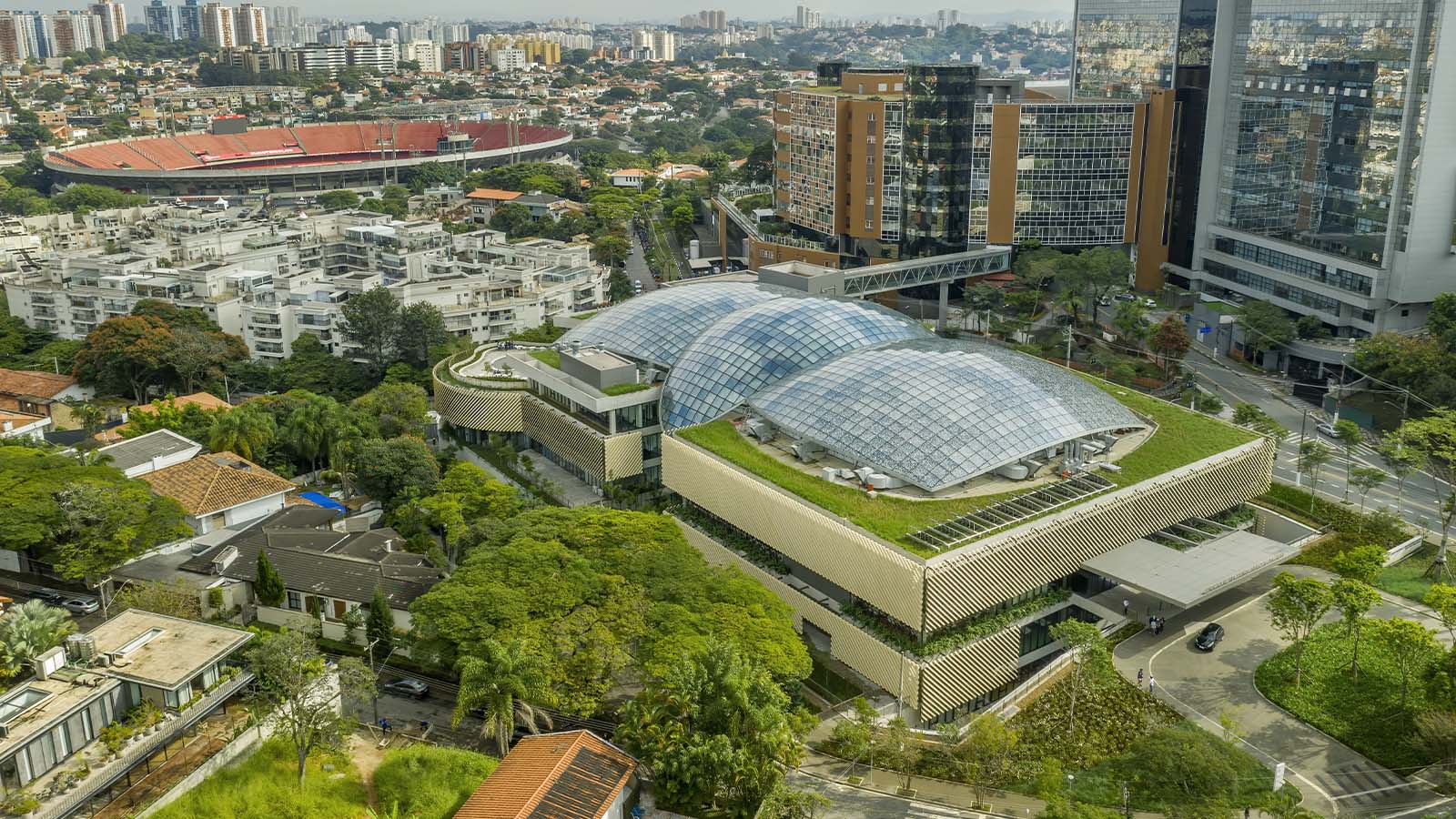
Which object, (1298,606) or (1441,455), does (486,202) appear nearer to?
(1441,455)

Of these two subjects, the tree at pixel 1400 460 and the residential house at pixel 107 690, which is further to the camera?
the tree at pixel 1400 460

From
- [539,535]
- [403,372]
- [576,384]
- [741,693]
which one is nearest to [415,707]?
[539,535]

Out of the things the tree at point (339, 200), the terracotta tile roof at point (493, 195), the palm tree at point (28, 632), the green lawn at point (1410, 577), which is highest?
the terracotta tile roof at point (493, 195)

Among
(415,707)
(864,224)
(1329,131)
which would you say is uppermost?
(1329,131)

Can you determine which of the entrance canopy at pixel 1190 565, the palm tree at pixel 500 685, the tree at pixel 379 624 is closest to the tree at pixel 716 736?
the palm tree at pixel 500 685

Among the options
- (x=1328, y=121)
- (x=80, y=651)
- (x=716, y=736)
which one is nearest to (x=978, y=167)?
(x=1328, y=121)

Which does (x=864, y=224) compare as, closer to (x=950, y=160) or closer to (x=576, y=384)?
(x=950, y=160)

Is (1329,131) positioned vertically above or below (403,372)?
above

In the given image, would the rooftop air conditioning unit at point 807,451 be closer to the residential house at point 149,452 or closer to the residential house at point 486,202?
the residential house at point 149,452
